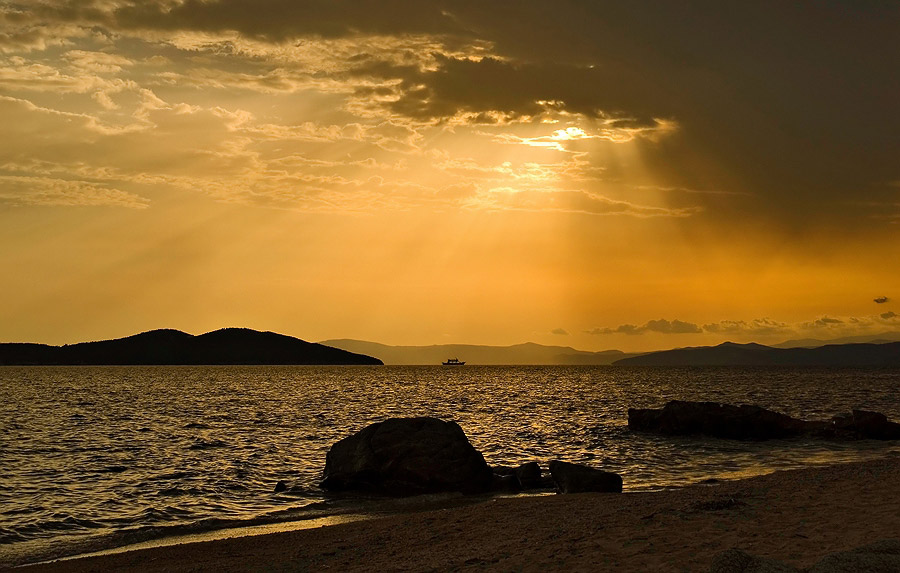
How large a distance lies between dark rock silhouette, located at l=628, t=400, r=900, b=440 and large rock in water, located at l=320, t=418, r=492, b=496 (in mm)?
24837

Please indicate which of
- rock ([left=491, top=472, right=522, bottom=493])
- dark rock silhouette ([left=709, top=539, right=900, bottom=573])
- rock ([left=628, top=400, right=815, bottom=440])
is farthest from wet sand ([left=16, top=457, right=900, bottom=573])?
rock ([left=628, top=400, right=815, bottom=440])

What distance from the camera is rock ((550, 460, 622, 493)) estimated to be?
2391 centimetres

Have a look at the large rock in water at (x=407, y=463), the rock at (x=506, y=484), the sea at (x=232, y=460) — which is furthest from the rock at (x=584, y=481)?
the large rock in water at (x=407, y=463)

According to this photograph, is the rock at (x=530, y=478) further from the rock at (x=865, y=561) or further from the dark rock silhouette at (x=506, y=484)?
the rock at (x=865, y=561)

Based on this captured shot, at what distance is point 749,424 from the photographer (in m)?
44.9

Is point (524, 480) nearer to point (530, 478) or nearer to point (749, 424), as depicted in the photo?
point (530, 478)

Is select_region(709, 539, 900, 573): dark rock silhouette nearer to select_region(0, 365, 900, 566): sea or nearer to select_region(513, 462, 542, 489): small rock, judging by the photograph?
select_region(0, 365, 900, 566): sea

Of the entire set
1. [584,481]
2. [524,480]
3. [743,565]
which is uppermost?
[743,565]

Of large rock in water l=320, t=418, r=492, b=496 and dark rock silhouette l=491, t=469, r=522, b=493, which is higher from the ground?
large rock in water l=320, t=418, r=492, b=496

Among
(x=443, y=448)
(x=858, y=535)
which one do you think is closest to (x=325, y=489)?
(x=443, y=448)

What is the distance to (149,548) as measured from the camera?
60.6 ft

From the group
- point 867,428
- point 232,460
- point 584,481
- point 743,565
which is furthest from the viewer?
point 867,428

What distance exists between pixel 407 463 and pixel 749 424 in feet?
91.1

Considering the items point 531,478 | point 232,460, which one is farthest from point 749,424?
point 232,460
